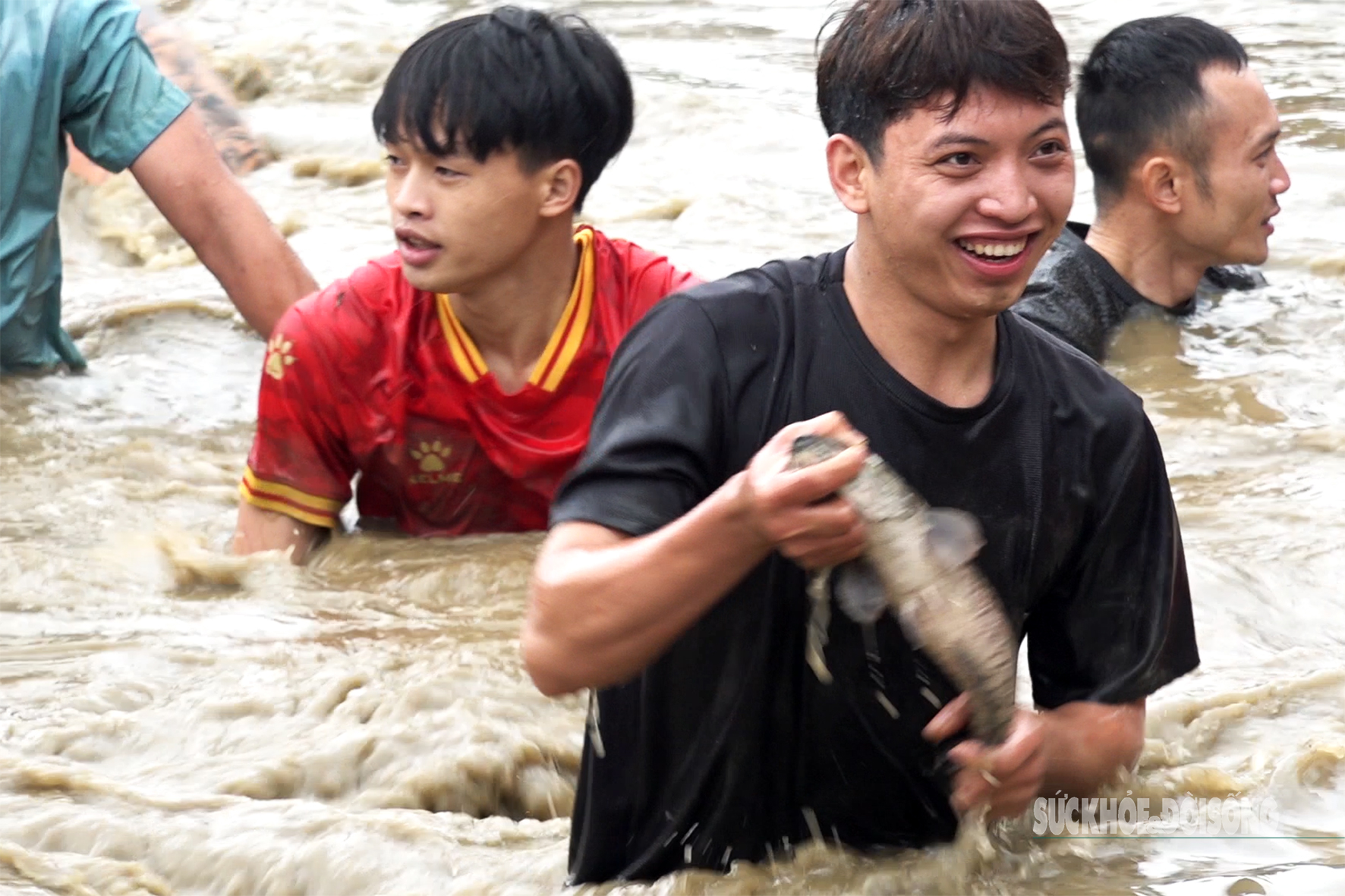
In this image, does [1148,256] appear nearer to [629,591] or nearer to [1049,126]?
[1049,126]

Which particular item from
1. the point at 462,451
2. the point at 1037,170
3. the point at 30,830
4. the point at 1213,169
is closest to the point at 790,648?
the point at 1037,170

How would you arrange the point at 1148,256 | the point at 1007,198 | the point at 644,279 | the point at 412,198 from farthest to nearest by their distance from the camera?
the point at 1148,256 < the point at 644,279 < the point at 412,198 < the point at 1007,198

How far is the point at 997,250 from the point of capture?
2213 mm

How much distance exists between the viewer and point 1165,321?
5.41 m

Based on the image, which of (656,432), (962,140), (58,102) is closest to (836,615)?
(656,432)

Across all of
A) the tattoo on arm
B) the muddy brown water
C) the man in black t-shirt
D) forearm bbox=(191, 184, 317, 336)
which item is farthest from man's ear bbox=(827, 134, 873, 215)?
the tattoo on arm

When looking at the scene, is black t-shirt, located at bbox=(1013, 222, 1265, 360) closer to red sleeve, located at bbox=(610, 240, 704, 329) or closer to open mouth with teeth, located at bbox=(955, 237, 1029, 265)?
red sleeve, located at bbox=(610, 240, 704, 329)

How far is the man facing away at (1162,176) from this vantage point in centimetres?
516

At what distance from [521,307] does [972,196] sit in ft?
5.55

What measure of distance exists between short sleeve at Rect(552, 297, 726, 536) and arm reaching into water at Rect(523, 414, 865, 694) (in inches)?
1.5

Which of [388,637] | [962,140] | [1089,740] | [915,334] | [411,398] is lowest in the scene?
[388,637]

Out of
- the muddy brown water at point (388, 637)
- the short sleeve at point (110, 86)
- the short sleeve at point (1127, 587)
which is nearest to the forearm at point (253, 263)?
the short sleeve at point (110, 86)

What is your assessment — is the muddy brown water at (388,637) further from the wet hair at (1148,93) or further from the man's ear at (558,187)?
the man's ear at (558,187)

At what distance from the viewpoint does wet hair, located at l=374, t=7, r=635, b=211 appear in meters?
3.64
